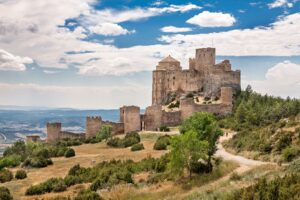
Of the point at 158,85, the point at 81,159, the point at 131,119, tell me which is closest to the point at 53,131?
the point at 131,119

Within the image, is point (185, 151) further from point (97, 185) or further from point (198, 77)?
point (198, 77)

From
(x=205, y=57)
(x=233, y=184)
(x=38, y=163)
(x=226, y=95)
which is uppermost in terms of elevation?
(x=205, y=57)

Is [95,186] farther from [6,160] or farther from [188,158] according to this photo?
[6,160]

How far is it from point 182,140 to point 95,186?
664 centimetres

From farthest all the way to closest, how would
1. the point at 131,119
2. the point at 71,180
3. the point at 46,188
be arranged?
the point at 131,119 → the point at 71,180 → the point at 46,188

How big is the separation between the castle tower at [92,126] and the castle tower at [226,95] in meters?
19.7

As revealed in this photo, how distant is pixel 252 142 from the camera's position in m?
33.0

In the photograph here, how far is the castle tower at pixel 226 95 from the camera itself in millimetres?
58875

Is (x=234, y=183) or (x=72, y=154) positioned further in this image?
(x=72, y=154)

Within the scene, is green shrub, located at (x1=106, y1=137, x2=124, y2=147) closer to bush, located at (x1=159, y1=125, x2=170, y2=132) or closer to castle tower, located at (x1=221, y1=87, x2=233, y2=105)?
bush, located at (x1=159, y1=125, x2=170, y2=132)

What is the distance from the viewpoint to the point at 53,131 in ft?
201

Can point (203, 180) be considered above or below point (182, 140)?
below

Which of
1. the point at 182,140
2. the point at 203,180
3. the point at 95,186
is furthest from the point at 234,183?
the point at 95,186

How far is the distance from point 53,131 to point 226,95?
2828 cm
